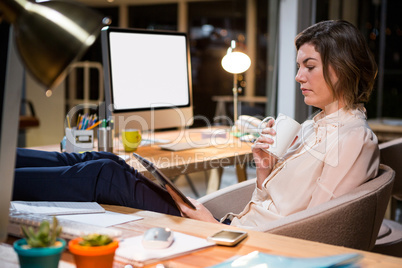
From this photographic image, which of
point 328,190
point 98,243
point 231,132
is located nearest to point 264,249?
point 98,243

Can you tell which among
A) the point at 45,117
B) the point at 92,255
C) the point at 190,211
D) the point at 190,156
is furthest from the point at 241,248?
the point at 45,117

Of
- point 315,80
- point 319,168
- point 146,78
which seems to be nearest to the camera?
point 319,168

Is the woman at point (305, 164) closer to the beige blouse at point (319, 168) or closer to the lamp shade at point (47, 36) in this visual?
the beige blouse at point (319, 168)

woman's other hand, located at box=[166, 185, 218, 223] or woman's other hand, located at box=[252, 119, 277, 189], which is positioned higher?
woman's other hand, located at box=[252, 119, 277, 189]

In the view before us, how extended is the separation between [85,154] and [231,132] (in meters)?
1.38

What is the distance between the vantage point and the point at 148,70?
97.4 inches

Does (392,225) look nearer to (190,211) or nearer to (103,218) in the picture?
(190,211)

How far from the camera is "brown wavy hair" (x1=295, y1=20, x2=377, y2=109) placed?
1522mm

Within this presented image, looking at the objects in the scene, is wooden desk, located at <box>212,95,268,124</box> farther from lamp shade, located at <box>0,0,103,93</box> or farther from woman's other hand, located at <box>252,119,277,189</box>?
lamp shade, located at <box>0,0,103,93</box>

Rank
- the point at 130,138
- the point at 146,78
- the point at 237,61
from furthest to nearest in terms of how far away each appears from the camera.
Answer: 1. the point at 237,61
2. the point at 146,78
3. the point at 130,138

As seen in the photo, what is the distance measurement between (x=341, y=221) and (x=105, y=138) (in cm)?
118

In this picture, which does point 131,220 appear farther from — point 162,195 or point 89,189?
point 162,195

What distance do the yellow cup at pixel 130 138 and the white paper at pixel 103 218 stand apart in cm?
100

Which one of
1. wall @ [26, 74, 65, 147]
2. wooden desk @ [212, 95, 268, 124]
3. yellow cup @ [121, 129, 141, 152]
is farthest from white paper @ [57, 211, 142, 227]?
wall @ [26, 74, 65, 147]
